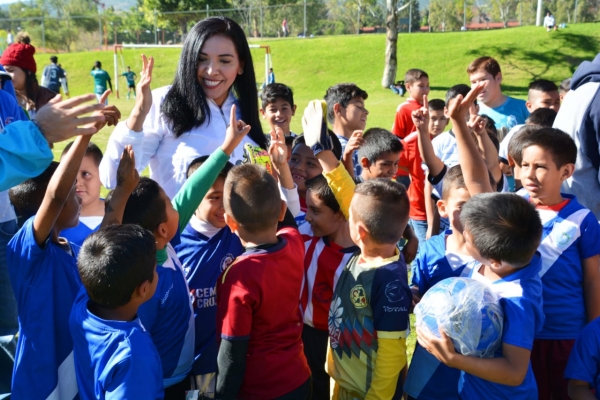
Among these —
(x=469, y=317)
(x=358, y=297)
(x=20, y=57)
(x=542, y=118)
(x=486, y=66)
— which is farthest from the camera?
(x=20, y=57)

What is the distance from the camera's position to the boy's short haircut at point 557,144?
277 cm

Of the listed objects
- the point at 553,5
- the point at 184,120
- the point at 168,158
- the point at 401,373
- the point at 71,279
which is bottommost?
the point at 401,373

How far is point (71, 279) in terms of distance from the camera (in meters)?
2.37

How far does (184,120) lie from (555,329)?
2.09 metres

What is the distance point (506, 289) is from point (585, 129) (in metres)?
1.15

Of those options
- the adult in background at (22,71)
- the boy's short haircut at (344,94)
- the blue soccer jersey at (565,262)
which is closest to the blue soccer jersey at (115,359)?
the blue soccer jersey at (565,262)

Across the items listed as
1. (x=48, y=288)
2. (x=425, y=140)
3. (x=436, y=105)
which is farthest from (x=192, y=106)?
(x=436, y=105)

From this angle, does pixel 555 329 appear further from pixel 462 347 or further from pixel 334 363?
pixel 334 363

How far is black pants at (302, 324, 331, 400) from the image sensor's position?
9.74 ft

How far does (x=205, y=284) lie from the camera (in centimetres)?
275

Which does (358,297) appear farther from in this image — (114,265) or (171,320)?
(114,265)

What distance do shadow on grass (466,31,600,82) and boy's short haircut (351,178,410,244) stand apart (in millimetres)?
27714

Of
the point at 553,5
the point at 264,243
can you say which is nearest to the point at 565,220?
the point at 264,243

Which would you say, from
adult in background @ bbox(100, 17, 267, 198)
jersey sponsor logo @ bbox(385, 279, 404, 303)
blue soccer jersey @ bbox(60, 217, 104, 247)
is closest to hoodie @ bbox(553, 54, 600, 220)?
jersey sponsor logo @ bbox(385, 279, 404, 303)
